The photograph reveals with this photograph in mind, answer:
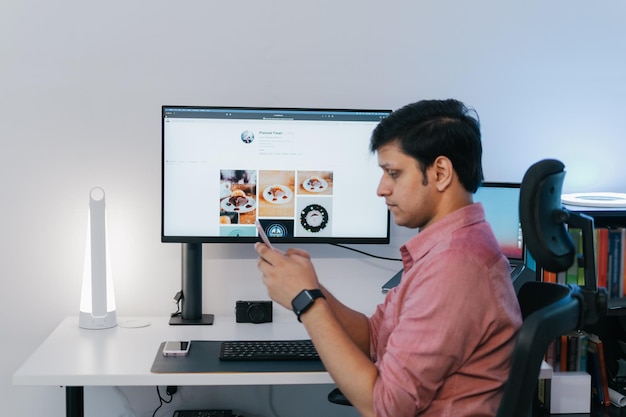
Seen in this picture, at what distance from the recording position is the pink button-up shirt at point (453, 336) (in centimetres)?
135

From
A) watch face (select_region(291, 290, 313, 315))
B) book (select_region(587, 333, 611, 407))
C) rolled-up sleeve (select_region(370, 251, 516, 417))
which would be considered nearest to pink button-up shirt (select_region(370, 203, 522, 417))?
rolled-up sleeve (select_region(370, 251, 516, 417))

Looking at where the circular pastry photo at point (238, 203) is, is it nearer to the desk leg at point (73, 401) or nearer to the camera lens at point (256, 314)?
the camera lens at point (256, 314)

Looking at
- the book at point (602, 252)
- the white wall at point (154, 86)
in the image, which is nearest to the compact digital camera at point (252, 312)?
the white wall at point (154, 86)

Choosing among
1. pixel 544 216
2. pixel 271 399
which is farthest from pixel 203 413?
pixel 544 216

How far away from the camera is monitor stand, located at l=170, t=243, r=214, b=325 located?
2.29m

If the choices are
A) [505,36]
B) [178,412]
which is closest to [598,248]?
[505,36]

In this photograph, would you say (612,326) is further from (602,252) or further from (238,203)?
(238,203)

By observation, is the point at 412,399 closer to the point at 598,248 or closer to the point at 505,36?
the point at 598,248

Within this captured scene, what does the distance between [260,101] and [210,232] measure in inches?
18.4

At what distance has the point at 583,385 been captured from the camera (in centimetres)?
224

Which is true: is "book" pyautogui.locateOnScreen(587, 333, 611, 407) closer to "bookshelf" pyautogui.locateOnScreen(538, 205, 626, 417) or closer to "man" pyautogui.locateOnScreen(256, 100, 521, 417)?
"bookshelf" pyautogui.locateOnScreen(538, 205, 626, 417)

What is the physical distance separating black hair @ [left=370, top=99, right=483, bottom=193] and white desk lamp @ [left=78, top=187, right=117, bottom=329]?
3.31 ft

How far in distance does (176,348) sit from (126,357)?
0.42 feet

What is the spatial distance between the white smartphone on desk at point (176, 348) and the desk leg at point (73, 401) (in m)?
0.26
